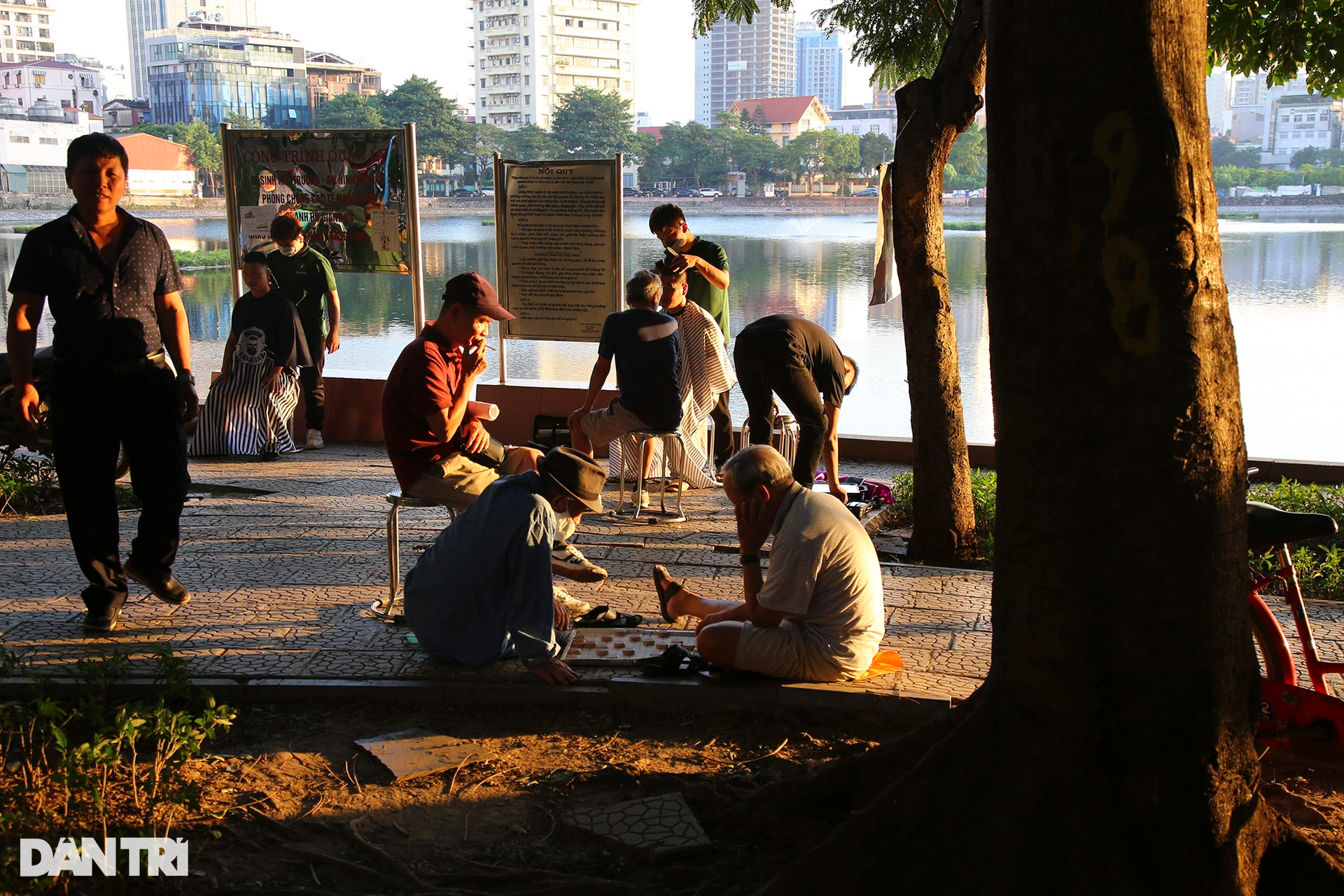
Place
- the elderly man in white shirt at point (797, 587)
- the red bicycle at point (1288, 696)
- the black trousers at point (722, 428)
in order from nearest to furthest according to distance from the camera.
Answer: the red bicycle at point (1288, 696), the elderly man in white shirt at point (797, 587), the black trousers at point (722, 428)

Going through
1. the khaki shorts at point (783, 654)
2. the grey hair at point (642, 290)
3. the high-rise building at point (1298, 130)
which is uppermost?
the high-rise building at point (1298, 130)

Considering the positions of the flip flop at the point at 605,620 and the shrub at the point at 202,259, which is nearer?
the flip flop at the point at 605,620

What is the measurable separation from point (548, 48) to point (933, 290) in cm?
6463

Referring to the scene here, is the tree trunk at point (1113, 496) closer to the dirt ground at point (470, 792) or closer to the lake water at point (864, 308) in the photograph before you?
the dirt ground at point (470, 792)

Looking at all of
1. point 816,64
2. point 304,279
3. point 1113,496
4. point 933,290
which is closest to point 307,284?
point 304,279

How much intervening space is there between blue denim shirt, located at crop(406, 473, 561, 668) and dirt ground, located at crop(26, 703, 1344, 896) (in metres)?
0.26

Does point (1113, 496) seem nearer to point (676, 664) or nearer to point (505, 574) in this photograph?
point (676, 664)

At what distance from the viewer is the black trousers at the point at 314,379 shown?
9297 millimetres

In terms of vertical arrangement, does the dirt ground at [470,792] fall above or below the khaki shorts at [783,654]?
below

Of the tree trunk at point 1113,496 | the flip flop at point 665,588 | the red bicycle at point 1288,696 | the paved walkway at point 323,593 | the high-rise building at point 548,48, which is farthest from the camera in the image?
the high-rise building at point 548,48

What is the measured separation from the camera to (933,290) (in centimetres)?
617

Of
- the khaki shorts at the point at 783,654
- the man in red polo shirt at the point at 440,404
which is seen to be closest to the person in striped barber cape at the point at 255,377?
the man in red polo shirt at the point at 440,404

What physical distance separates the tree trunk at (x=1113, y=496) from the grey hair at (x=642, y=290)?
Result: 4.25 metres
